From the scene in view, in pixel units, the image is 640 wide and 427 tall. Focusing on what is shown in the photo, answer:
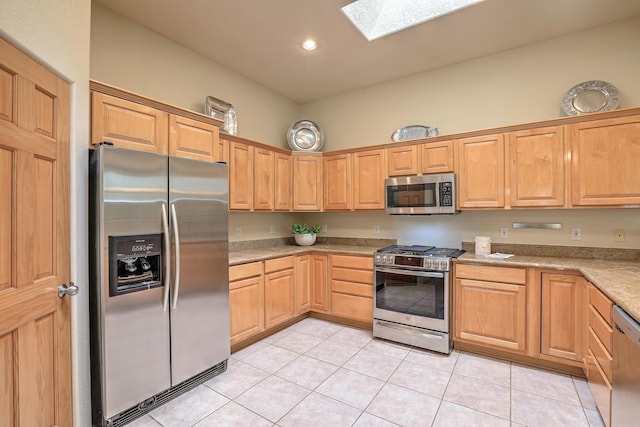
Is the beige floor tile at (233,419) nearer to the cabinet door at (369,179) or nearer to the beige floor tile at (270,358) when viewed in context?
the beige floor tile at (270,358)

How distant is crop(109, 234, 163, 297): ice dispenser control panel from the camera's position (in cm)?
181

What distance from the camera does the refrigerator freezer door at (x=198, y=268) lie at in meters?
2.14

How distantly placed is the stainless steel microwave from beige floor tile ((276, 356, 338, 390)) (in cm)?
176

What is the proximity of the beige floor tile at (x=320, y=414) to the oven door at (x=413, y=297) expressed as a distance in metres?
1.22

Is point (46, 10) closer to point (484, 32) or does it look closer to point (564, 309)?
point (484, 32)

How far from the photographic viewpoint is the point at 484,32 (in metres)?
2.81

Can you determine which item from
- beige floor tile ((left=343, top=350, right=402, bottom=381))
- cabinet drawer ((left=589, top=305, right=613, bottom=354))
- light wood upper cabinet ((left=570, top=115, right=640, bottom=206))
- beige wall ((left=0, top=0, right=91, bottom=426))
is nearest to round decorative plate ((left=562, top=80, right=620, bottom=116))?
light wood upper cabinet ((left=570, top=115, right=640, bottom=206))

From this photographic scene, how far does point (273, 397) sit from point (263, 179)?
86.3 inches

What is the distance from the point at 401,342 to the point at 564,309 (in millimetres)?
1403

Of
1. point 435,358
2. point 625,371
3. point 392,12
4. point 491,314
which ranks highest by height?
point 392,12

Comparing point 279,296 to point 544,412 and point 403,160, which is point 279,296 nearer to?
point 403,160

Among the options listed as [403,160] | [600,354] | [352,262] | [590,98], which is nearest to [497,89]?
[590,98]

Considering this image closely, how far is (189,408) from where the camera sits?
2.04 m

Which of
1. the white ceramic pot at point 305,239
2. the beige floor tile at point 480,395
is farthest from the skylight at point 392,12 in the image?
the beige floor tile at point 480,395
